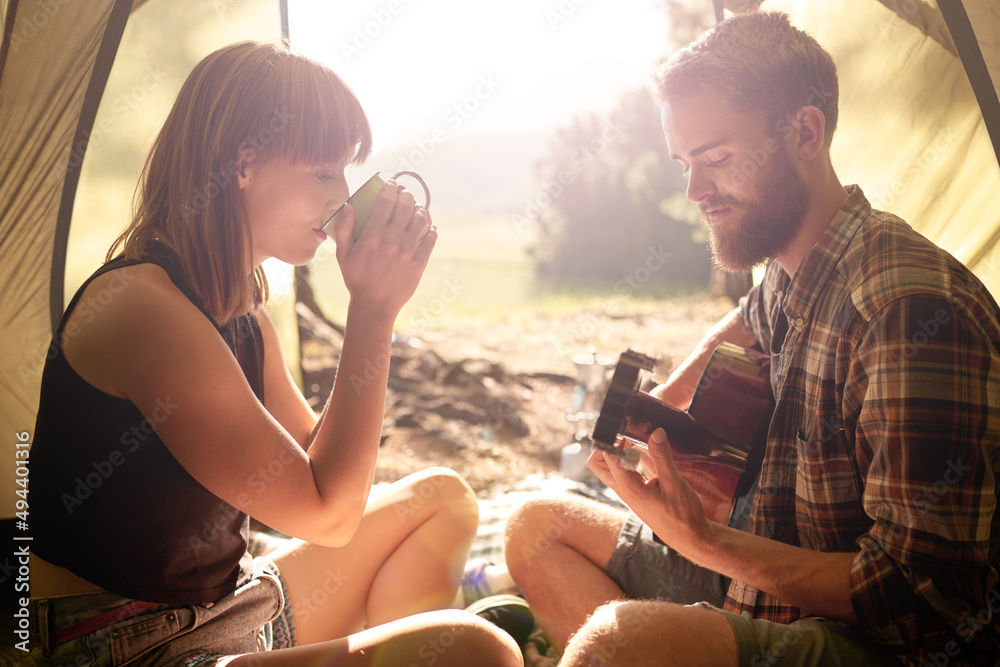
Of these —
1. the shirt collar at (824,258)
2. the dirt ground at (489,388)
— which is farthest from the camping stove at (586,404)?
the shirt collar at (824,258)

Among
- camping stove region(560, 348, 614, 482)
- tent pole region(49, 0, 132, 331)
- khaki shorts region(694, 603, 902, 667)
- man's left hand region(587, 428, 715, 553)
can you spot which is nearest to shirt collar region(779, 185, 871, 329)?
man's left hand region(587, 428, 715, 553)

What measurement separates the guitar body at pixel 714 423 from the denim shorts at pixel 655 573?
0.20m

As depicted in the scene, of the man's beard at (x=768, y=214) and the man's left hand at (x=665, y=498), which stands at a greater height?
the man's beard at (x=768, y=214)

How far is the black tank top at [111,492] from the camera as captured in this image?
3.80ft

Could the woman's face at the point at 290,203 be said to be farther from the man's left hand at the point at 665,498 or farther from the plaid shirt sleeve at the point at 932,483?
the plaid shirt sleeve at the point at 932,483

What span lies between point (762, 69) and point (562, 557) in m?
1.46

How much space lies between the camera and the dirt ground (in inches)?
148

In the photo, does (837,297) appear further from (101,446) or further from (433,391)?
(433,391)

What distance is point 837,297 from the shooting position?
1.40 meters

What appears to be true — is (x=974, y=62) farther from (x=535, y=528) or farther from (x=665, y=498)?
(x=535, y=528)

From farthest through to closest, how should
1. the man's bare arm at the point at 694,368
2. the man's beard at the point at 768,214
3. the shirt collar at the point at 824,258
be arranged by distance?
the man's bare arm at the point at 694,368, the man's beard at the point at 768,214, the shirt collar at the point at 824,258

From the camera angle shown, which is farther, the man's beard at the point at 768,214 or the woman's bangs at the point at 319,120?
the man's beard at the point at 768,214

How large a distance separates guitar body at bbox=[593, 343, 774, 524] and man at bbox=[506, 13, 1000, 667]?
0.08 metres

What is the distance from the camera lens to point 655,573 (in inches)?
69.6
